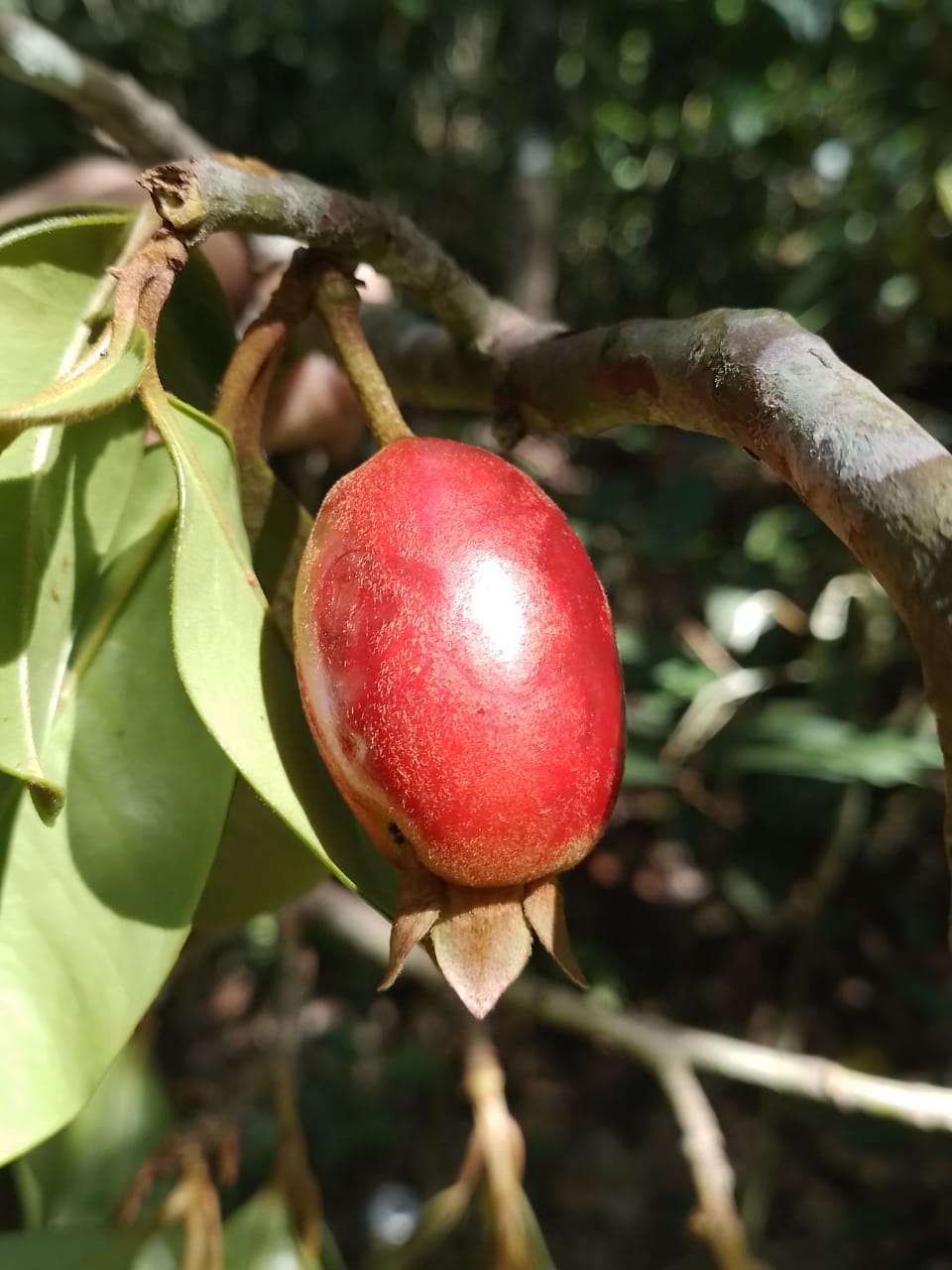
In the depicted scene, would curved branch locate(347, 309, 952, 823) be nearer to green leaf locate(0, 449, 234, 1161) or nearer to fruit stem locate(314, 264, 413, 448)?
fruit stem locate(314, 264, 413, 448)

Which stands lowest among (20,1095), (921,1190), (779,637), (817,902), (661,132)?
(921,1190)

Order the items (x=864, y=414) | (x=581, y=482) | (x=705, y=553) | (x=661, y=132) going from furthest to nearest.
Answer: (x=581, y=482) → (x=661, y=132) → (x=705, y=553) → (x=864, y=414)

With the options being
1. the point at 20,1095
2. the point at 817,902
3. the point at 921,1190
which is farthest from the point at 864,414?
the point at 921,1190

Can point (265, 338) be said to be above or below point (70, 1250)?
above

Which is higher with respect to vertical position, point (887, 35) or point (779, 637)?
point (887, 35)

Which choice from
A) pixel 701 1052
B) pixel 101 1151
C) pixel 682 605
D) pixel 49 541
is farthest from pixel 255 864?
pixel 682 605

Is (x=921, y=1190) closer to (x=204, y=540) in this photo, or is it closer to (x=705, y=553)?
(x=705, y=553)

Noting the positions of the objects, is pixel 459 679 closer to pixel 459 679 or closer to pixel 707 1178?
pixel 459 679
